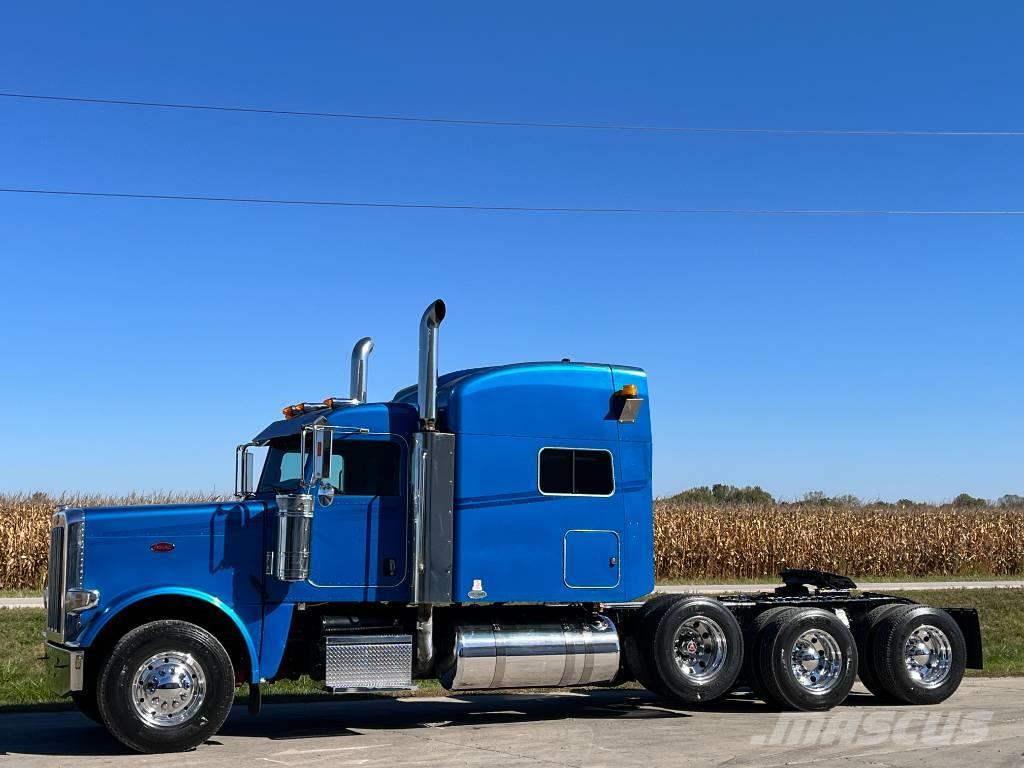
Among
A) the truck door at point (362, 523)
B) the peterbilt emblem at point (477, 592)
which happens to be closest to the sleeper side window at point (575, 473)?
the peterbilt emblem at point (477, 592)

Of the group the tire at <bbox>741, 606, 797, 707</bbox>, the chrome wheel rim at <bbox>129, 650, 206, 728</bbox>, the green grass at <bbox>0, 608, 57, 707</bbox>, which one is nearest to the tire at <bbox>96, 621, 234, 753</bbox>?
the chrome wheel rim at <bbox>129, 650, 206, 728</bbox>

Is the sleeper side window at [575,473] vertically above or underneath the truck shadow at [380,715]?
above

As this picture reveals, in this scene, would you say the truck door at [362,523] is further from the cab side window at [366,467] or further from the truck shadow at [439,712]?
the truck shadow at [439,712]

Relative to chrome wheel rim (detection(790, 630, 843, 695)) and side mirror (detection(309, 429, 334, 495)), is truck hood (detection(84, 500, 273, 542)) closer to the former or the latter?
side mirror (detection(309, 429, 334, 495))

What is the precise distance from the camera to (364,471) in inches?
457

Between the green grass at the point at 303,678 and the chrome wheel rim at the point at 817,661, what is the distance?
15.3 feet

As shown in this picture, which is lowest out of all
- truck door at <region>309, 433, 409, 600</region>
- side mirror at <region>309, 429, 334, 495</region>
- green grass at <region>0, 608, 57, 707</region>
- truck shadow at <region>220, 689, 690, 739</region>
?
truck shadow at <region>220, 689, 690, 739</region>

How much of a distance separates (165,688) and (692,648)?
209 inches

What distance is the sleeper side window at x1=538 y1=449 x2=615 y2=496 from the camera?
39.8 feet

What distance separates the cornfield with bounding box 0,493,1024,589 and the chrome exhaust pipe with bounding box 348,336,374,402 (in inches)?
894

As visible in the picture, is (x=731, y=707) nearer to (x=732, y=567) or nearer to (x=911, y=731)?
(x=911, y=731)

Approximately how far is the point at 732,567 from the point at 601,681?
26.0 m

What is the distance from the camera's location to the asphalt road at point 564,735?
392 inches

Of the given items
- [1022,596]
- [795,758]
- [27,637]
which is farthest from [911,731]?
[1022,596]
